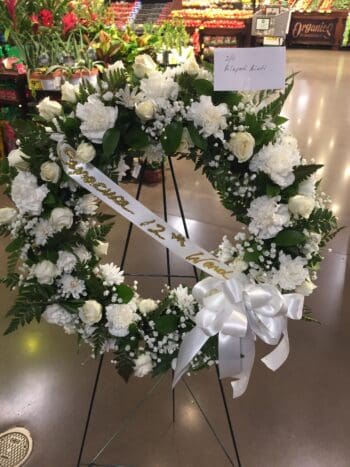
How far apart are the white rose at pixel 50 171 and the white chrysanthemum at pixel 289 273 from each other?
26.2 inches

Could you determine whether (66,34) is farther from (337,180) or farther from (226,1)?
(226,1)

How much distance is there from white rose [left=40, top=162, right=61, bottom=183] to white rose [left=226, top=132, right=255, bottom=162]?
0.48m

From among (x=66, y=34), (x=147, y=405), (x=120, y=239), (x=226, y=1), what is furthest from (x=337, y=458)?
(x=226, y=1)

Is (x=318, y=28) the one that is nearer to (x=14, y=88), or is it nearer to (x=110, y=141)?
(x=14, y=88)

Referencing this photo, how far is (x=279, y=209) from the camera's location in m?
1.19

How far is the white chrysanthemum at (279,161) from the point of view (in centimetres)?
112

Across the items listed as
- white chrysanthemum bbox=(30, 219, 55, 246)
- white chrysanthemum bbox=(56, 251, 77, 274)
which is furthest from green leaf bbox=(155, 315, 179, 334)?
white chrysanthemum bbox=(30, 219, 55, 246)

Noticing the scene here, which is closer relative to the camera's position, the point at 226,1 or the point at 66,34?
the point at 66,34

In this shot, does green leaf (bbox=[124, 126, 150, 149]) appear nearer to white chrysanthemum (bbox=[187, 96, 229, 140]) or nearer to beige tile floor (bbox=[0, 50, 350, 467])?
white chrysanthemum (bbox=[187, 96, 229, 140])

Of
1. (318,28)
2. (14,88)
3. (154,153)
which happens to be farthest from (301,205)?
(318,28)

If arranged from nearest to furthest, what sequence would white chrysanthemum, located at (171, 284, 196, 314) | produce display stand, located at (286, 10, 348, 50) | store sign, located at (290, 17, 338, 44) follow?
white chrysanthemum, located at (171, 284, 196, 314) < produce display stand, located at (286, 10, 348, 50) < store sign, located at (290, 17, 338, 44)

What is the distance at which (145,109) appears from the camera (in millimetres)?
1096

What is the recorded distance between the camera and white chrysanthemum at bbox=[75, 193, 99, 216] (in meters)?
1.28

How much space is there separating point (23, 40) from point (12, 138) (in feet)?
2.93
